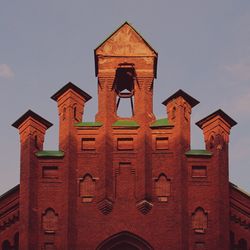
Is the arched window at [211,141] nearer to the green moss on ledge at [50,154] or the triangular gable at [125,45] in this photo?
the triangular gable at [125,45]

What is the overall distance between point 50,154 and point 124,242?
11.9 ft

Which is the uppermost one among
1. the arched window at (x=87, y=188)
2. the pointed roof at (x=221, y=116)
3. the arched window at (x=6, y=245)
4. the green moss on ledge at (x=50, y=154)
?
the pointed roof at (x=221, y=116)

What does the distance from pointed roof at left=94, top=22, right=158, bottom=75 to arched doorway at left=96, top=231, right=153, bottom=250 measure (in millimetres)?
5986

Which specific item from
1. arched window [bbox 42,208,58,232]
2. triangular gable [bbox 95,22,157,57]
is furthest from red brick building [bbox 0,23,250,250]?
triangular gable [bbox 95,22,157,57]

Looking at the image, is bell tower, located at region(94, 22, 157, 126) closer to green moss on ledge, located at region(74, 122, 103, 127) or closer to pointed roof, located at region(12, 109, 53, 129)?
green moss on ledge, located at region(74, 122, 103, 127)

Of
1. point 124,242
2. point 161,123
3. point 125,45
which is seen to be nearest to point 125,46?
point 125,45

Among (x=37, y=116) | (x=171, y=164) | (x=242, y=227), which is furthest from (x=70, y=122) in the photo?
(x=242, y=227)

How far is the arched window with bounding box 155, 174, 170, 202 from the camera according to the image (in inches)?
1289

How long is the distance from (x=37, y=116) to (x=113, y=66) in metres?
3.01

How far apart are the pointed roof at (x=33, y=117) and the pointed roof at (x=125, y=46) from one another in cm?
265

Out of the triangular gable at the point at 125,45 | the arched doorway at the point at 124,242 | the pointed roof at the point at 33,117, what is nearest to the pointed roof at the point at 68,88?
the pointed roof at the point at 33,117

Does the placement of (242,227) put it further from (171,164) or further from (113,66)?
(113,66)

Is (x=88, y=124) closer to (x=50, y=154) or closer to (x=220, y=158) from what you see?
(x=50, y=154)

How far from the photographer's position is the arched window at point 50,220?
32344 mm
